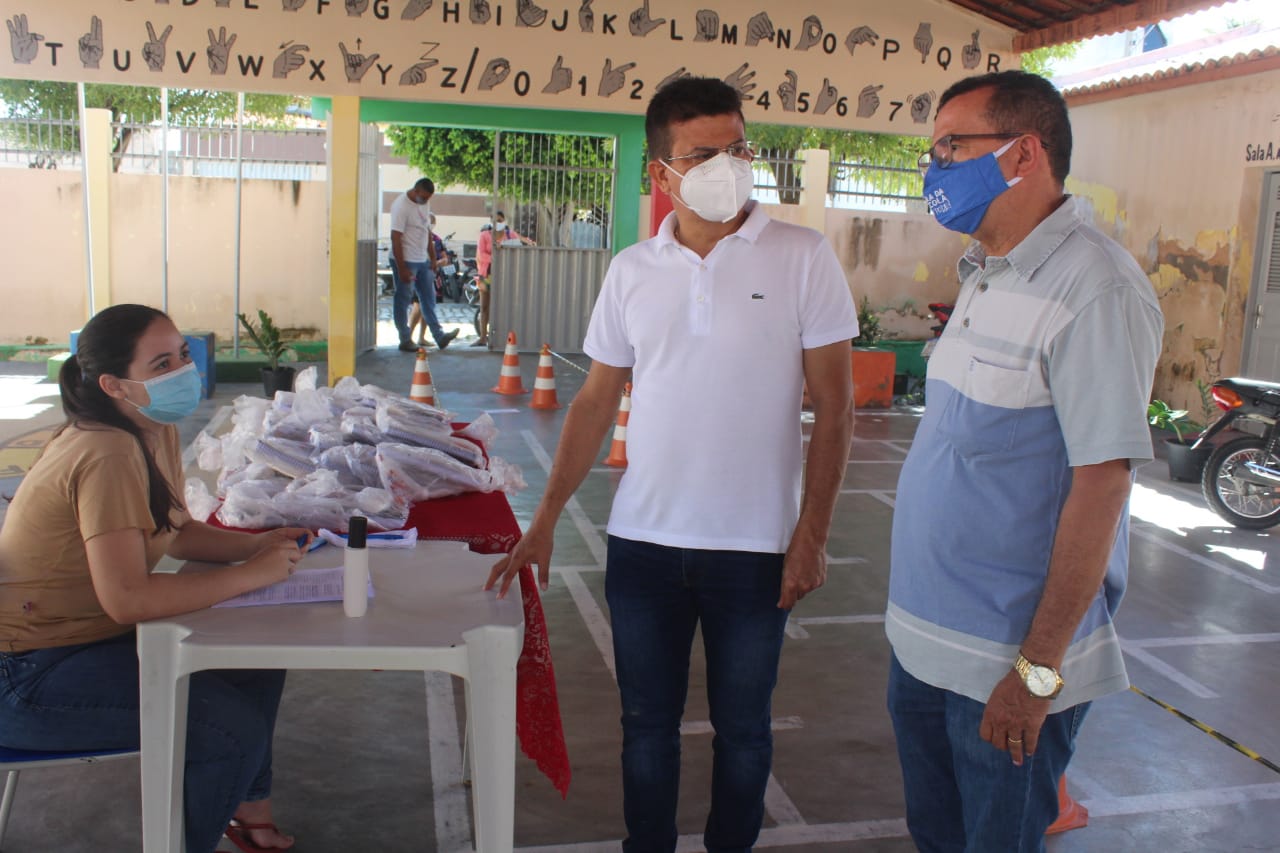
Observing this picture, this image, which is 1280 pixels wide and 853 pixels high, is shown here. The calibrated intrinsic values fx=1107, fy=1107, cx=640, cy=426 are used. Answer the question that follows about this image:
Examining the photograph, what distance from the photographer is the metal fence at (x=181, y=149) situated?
516 inches

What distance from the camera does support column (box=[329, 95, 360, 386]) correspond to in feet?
32.1

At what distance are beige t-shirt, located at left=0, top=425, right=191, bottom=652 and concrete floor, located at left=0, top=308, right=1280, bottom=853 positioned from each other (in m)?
0.81

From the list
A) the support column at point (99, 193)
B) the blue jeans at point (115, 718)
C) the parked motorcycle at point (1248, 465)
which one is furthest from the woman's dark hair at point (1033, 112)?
the support column at point (99, 193)

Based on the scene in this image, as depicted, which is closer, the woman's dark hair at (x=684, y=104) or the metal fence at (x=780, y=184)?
the woman's dark hair at (x=684, y=104)

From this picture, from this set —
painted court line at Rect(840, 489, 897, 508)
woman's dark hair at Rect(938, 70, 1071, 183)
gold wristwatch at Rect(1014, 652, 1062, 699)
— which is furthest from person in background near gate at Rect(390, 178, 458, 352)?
gold wristwatch at Rect(1014, 652, 1062, 699)

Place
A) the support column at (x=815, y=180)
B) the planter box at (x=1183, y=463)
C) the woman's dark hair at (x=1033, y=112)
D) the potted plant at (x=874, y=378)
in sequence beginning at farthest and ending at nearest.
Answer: the support column at (x=815, y=180) → the potted plant at (x=874, y=378) → the planter box at (x=1183, y=463) → the woman's dark hair at (x=1033, y=112)

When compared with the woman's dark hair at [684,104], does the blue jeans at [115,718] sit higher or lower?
lower

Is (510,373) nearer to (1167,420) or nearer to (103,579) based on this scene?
(1167,420)

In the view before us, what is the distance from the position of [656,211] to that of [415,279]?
121 inches

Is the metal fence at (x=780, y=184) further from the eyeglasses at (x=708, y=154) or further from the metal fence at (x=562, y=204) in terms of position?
the eyeglasses at (x=708, y=154)

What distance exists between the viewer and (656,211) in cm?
1198

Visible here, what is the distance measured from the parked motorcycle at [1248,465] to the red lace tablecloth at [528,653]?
569 cm

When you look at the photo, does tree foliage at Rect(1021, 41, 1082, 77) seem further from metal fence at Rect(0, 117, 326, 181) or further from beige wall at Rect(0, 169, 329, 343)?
beige wall at Rect(0, 169, 329, 343)

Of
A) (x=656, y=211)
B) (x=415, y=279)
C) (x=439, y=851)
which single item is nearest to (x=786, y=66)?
Result: (x=656, y=211)
